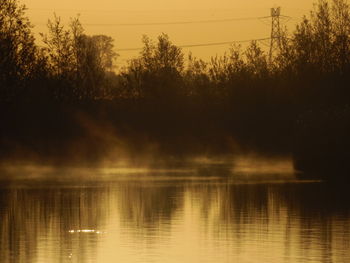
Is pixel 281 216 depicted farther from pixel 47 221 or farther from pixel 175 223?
pixel 47 221

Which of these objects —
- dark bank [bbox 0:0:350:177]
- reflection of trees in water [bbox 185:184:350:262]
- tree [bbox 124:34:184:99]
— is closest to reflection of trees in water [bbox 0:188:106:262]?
reflection of trees in water [bbox 185:184:350:262]

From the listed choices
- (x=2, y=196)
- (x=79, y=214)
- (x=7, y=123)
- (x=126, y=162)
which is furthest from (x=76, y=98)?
(x=79, y=214)

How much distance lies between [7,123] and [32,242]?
4325cm

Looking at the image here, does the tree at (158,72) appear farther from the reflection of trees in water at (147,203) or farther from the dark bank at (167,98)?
the reflection of trees in water at (147,203)

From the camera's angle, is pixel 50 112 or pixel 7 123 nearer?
pixel 7 123

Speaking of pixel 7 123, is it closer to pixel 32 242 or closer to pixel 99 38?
pixel 32 242

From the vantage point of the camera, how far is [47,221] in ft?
62.2

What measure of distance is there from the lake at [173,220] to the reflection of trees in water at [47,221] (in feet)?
0.05

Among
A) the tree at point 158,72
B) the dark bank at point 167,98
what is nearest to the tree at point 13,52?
the dark bank at point 167,98

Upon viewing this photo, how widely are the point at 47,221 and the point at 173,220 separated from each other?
86.5 inches

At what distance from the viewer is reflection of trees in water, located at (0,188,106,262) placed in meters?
14.9

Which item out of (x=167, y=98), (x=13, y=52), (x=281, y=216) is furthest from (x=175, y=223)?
(x=167, y=98)

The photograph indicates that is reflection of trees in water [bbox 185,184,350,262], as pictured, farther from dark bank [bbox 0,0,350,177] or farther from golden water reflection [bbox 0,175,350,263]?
dark bank [bbox 0,0,350,177]

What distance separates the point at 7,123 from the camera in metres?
58.5
